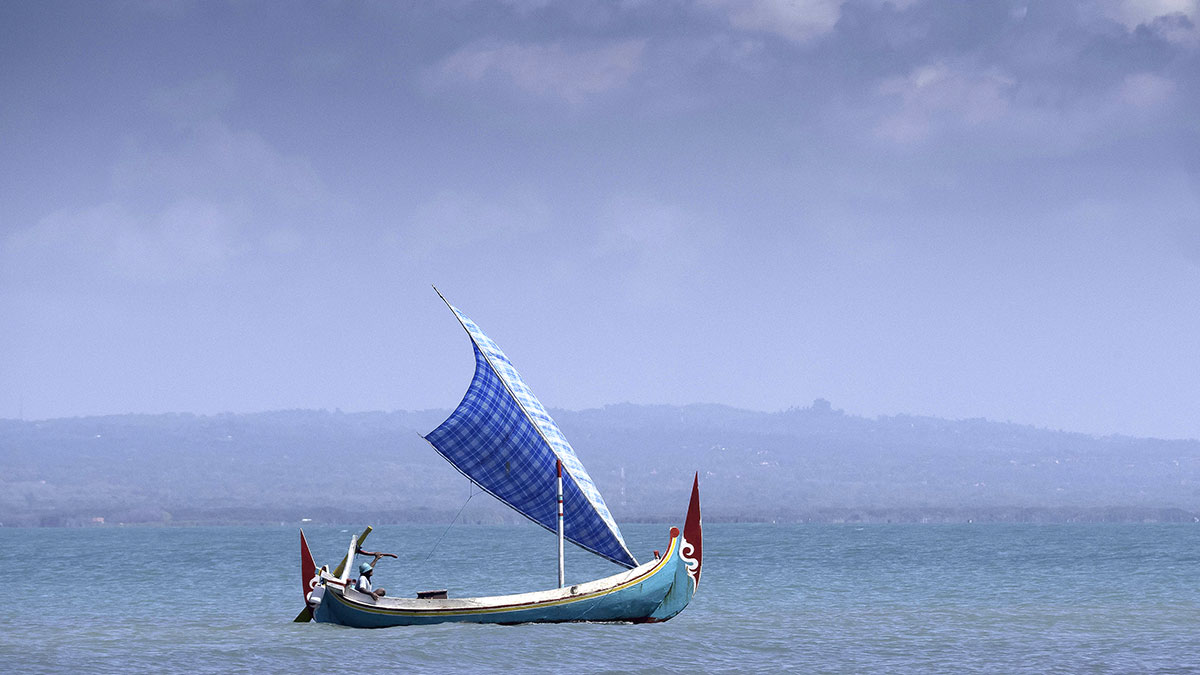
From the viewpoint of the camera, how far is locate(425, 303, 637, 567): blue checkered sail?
36125 mm

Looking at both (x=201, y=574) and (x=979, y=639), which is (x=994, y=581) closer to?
(x=979, y=639)

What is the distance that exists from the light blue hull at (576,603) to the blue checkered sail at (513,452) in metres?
1.59

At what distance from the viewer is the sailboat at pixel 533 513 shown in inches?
1403

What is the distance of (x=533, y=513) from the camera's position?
37500 millimetres

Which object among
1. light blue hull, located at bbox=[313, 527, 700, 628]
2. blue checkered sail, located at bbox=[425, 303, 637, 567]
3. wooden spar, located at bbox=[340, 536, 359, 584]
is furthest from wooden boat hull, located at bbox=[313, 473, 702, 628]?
blue checkered sail, located at bbox=[425, 303, 637, 567]

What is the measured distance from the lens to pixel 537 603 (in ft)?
116

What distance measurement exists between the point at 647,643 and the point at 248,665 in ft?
36.9

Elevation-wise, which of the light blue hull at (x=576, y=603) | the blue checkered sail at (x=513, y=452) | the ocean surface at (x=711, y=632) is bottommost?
the ocean surface at (x=711, y=632)

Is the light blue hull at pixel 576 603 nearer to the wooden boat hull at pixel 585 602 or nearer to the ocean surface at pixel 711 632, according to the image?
the wooden boat hull at pixel 585 602

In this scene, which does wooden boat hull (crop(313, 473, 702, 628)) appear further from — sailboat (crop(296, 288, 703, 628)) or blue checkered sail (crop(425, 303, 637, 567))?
blue checkered sail (crop(425, 303, 637, 567))

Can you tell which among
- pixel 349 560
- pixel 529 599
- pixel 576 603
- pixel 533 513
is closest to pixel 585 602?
pixel 576 603

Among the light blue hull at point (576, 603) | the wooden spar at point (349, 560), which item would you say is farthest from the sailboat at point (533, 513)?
the wooden spar at point (349, 560)

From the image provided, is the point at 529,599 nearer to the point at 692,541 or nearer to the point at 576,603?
the point at 576,603

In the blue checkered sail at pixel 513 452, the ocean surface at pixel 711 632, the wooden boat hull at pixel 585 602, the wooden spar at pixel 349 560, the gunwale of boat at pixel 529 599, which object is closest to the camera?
the ocean surface at pixel 711 632
